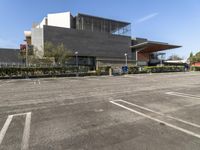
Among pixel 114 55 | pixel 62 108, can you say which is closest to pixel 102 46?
pixel 114 55

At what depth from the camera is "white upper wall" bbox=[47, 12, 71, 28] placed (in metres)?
43.2

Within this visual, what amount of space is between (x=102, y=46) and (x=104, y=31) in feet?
19.7

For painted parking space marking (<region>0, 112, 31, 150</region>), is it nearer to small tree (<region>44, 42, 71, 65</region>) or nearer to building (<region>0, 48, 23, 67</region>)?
small tree (<region>44, 42, 71, 65</region>)

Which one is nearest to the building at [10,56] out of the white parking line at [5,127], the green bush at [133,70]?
the green bush at [133,70]

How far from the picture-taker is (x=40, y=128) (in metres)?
3.71

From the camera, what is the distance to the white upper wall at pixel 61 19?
4322 cm

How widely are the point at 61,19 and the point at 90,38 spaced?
10.2m

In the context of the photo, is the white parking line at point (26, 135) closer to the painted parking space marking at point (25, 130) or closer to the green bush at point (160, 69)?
the painted parking space marking at point (25, 130)

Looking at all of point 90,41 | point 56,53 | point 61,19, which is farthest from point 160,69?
point 61,19

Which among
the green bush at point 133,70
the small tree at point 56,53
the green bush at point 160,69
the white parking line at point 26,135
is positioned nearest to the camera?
the white parking line at point 26,135

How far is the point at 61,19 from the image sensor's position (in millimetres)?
44125

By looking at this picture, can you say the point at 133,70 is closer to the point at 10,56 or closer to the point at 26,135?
the point at 26,135

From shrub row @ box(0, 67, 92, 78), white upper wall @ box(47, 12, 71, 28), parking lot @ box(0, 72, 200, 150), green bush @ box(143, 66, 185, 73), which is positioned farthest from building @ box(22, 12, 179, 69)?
parking lot @ box(0, 72, 200, 150)

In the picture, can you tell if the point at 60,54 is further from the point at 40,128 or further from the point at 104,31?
the point at 40,128
